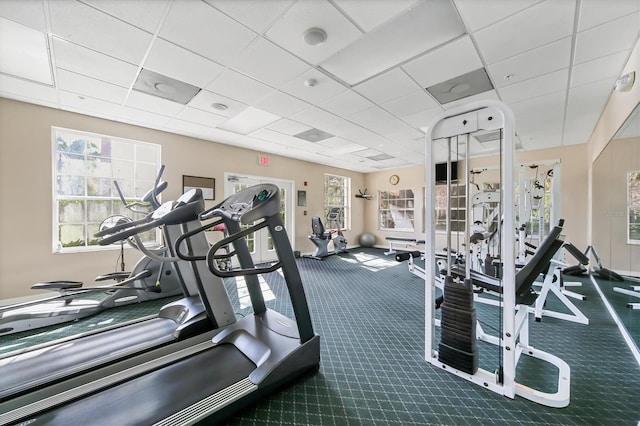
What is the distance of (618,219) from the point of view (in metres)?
2.94

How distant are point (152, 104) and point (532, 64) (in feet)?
14.6

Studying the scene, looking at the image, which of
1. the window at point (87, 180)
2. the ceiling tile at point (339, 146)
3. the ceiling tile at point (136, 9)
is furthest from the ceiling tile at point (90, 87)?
the ceiling tile at point (339, 146)

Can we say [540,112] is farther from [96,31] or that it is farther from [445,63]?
[96,31]

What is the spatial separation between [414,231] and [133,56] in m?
7.50

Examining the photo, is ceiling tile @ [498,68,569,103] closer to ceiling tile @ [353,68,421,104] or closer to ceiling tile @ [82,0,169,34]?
ceiling tile @ [353,68,421,104]

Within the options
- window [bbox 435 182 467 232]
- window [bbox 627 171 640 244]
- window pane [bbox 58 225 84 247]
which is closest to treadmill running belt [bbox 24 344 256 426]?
window pane [bbox 58 225 84 247]

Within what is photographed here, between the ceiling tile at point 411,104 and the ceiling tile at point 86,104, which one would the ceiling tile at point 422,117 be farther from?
the ceiling tile at point 86,104

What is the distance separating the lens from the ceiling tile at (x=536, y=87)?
273cm

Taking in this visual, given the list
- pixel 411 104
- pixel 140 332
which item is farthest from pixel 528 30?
pixel 140 332

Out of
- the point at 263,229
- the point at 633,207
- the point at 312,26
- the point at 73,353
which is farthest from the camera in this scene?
the point at 263,229

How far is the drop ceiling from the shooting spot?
6.07 ft

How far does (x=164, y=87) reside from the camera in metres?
2.96

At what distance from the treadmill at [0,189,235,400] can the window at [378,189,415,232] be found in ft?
22.5

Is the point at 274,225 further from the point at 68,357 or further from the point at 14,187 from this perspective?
the point at 14,187
